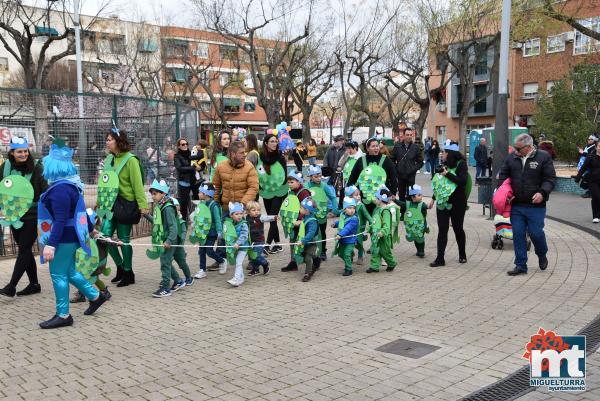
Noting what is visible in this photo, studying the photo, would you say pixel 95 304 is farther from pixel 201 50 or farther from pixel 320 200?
pixel 201 50

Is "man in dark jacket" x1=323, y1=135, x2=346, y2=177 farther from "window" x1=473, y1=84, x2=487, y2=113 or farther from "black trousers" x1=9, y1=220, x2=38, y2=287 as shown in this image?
"window" x1=473, y1=84, x2=487, y2=113

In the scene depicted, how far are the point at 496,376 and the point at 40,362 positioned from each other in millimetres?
3811

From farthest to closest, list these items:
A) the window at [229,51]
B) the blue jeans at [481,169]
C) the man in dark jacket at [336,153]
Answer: the window at [229,51]
the blue jeans at [481,169]
the man in dark jacket at [336,153]

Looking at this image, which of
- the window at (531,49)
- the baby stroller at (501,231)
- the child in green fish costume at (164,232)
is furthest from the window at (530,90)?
the child in green fish costume at (164,232)

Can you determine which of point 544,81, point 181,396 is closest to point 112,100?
point 181,396

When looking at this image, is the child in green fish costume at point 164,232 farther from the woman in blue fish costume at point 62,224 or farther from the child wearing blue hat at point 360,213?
the child wearing blue hat at point 360,213

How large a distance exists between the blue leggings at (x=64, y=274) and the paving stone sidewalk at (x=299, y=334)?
0.95 ft

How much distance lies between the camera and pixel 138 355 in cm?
488

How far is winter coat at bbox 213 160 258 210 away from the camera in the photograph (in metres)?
7.50

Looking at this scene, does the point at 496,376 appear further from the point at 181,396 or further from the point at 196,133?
the point at 196,133

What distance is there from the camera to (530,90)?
4438cm

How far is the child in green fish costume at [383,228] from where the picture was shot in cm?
763

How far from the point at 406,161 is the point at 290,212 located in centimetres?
446

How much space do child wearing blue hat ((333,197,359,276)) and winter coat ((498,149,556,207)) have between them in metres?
2.22
